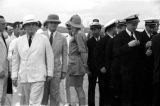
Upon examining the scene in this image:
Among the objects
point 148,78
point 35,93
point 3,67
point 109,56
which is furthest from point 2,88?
point 148,78

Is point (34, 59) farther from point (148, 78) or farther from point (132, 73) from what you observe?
point (148, 78)

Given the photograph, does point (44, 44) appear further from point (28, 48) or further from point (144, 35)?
point (144, 35)

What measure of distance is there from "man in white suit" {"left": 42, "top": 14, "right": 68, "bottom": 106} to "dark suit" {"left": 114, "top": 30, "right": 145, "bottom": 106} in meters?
1.44

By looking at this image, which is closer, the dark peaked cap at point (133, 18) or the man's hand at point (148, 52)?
the man's hand at point (148, 52)

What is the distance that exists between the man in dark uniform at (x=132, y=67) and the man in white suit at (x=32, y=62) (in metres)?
1.41

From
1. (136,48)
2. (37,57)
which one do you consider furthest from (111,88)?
(37,57)

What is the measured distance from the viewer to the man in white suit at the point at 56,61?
31.2ft

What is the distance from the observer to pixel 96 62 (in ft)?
33.3

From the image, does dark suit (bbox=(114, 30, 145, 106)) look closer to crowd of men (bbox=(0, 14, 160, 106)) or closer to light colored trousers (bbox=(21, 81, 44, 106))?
crowd of men (bbox=(0, 14, 160, 106))

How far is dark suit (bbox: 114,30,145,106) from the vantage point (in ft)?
28.3

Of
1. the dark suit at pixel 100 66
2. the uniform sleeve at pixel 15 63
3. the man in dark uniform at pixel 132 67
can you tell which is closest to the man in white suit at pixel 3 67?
the uniform sleeve at pixel 15 63

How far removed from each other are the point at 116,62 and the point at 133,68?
0.64 metres

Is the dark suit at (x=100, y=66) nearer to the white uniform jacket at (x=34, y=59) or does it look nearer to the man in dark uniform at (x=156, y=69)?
the white uniform jacket at (x=34, y=59)

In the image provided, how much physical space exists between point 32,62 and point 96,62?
2.03 m
